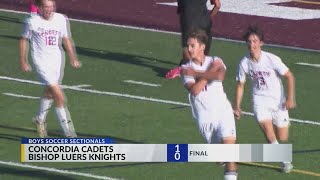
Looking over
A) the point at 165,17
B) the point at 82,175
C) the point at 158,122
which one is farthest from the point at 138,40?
the point at 82,175

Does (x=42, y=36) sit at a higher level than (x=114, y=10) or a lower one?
lower

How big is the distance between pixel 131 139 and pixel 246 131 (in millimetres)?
1823

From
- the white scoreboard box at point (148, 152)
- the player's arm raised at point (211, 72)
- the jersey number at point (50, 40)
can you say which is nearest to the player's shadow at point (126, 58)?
the jersey number at point (50, 40)

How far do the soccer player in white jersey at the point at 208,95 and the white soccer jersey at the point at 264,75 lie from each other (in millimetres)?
1405

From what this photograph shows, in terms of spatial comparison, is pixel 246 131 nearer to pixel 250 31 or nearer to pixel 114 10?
pixel 250 31

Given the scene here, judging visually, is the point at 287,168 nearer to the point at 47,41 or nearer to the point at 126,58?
the point at 47,41

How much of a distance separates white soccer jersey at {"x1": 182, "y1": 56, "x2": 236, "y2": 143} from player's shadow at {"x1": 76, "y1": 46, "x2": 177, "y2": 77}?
28.3 feet

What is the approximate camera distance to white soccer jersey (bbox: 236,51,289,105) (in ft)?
55.9

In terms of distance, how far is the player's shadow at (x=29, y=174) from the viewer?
56.0 ft

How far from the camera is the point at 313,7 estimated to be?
31.7 m

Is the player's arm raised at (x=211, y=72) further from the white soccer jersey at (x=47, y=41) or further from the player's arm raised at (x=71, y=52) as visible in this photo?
the white soccer jersey at (x=47, y=41)

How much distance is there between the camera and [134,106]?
70.4ft

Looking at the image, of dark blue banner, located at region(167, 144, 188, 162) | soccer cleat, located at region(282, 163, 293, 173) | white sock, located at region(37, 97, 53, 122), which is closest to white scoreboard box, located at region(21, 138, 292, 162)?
dark blue banner, located at region(167, 144, 188, 162)

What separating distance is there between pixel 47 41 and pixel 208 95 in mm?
3816
